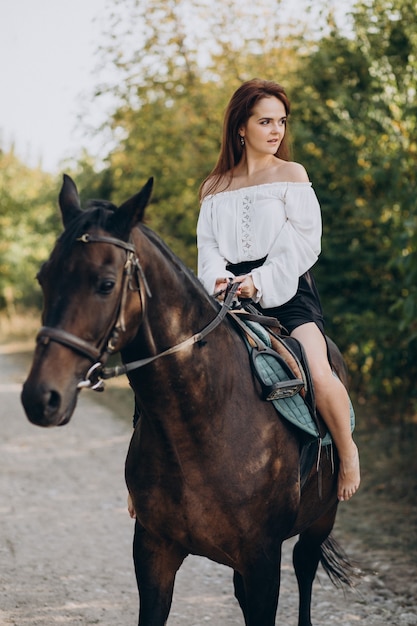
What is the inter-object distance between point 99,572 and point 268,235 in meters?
3.28

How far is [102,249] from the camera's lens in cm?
242

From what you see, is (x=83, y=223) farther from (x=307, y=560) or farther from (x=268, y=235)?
(x=307, y=560)

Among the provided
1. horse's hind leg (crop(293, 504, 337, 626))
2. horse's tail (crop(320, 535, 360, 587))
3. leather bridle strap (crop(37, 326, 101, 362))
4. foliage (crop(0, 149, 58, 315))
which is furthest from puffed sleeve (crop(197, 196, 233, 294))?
foliage (crop(0, 149, 58, 315))

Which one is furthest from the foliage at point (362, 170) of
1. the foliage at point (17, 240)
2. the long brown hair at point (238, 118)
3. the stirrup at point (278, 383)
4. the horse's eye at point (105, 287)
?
the foliage at point (17, 240)

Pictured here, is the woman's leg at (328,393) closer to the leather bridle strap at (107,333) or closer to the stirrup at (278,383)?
the stirrup at (278,383)

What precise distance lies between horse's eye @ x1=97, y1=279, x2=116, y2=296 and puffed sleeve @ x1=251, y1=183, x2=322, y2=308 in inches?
40.5

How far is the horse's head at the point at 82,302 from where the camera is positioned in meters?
2.29

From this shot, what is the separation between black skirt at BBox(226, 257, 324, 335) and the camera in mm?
3540

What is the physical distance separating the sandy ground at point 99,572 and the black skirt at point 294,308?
6.86ft

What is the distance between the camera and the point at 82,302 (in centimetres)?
237

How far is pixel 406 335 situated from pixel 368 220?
2116 millimetres

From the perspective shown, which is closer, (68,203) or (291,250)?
(68,203)

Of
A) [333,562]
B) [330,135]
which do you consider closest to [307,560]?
[333,562]

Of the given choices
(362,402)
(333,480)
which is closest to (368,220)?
(362,402)
